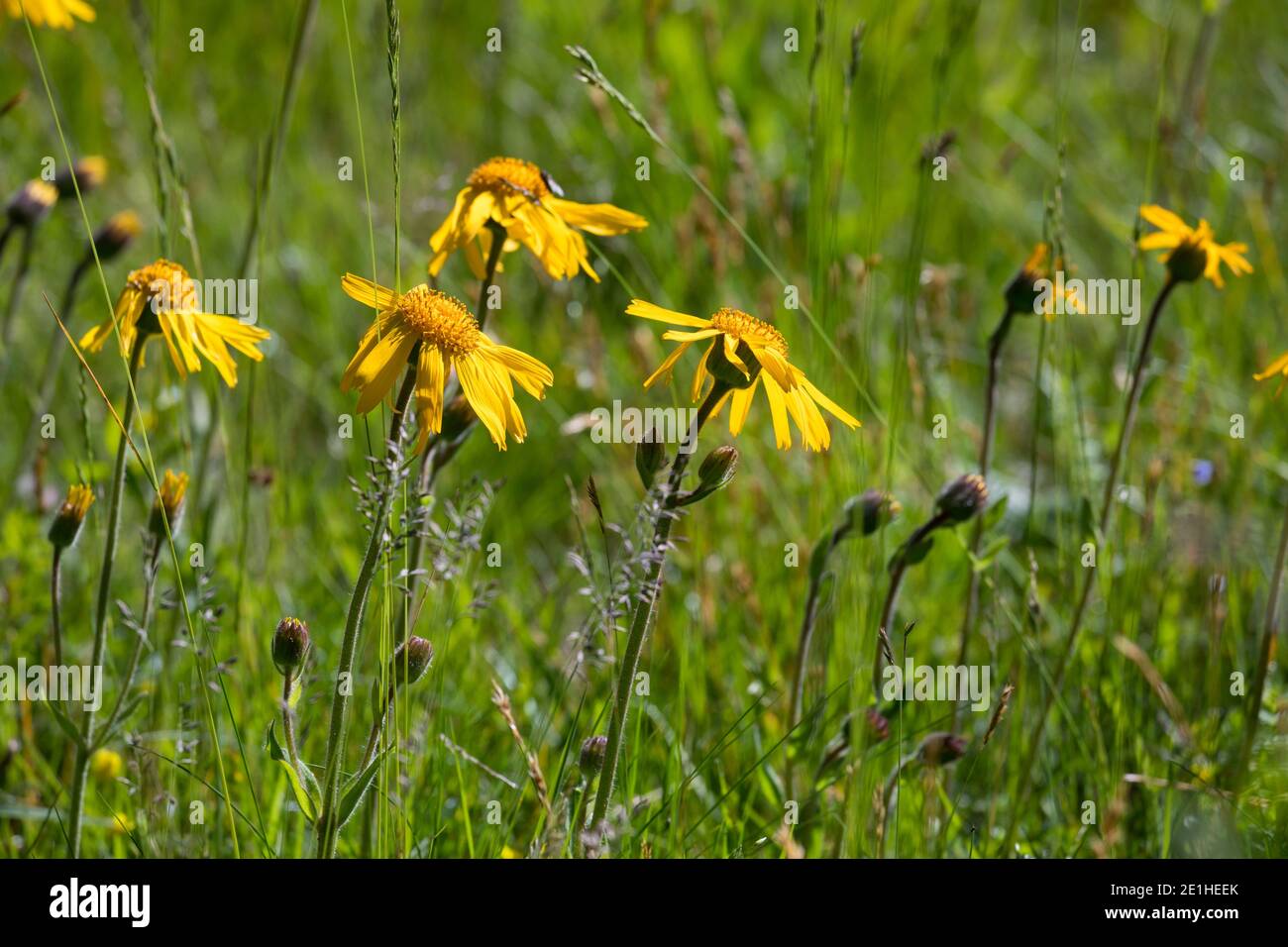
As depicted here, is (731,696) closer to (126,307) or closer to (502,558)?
(502,558)

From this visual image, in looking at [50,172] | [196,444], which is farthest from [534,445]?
[50,172]

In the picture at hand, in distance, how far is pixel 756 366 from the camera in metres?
1.62

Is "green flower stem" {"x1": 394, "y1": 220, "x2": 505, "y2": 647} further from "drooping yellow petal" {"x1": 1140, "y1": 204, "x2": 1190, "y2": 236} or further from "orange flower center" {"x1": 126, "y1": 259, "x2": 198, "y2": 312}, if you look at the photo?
"drooping yellow petal" {"x1": 1140, "y1": 204, "x2": 1190, "y2": 236}

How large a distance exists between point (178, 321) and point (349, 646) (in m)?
0.57

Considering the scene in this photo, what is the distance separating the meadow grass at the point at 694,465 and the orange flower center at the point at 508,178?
160mm

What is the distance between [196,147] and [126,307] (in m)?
3.07

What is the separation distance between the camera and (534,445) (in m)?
3.36

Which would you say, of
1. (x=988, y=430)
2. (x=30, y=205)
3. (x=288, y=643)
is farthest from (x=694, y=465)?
(x=30, y=205)

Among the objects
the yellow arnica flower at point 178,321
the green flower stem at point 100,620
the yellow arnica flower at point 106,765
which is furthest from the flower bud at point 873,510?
the yellow arnica flower at point 106,765

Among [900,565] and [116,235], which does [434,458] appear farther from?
[116,235]

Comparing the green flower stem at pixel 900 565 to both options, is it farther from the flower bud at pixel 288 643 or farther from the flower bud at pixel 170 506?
the flower bud at pixel 170 506

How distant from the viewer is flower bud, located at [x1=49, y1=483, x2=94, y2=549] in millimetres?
1847

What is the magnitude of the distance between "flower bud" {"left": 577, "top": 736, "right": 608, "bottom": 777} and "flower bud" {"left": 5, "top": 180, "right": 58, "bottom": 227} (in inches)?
63.7

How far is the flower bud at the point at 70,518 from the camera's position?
6.06ft
